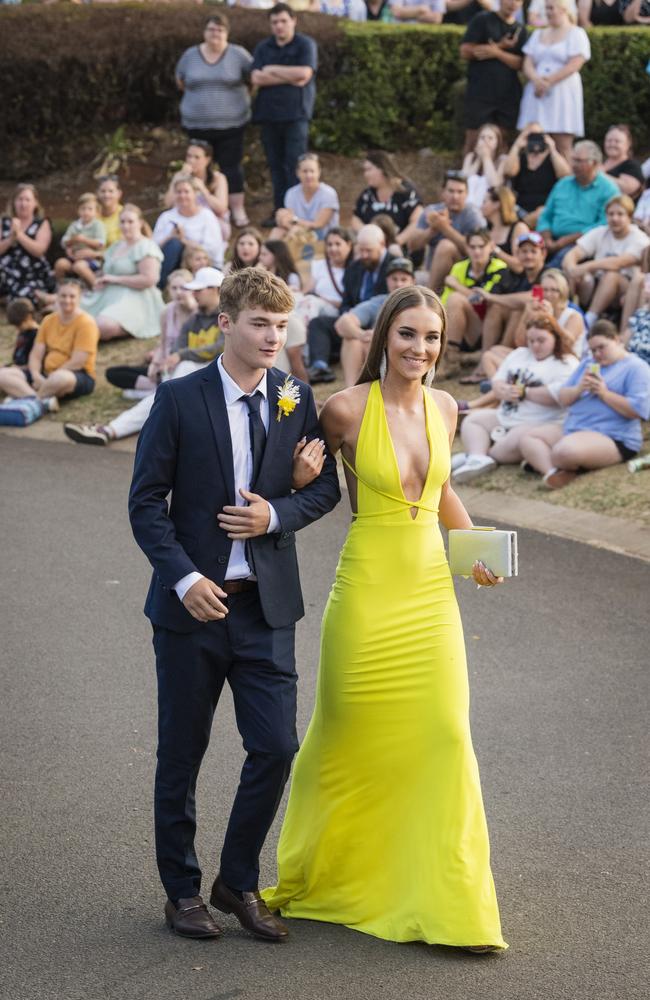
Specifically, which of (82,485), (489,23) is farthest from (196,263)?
(489,23)

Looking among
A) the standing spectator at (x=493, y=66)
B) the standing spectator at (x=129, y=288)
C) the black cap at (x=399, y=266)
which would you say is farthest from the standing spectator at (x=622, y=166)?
the standing spectator at (x=129, y=288)

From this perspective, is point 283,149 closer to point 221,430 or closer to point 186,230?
point 186,230

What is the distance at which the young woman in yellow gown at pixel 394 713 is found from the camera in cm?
502

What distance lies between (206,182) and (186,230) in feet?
4.17

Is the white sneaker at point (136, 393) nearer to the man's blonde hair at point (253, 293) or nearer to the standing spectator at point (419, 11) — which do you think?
the standing spectator at point (419, 11)

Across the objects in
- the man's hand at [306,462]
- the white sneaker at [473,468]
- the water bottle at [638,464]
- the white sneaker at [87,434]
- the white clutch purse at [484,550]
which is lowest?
the white sneaker at [87,434]

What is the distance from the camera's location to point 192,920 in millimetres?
5078

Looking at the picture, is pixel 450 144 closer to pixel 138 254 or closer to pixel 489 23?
pixel 489 23

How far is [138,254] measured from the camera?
16.2 meters

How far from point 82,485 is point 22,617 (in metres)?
3.48

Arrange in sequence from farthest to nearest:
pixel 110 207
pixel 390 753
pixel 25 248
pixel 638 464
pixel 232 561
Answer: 1. pixel 110 207
2. pixel 25 248
3. pixel 638 464
4. pixel 390 753
5. pixel 232 561

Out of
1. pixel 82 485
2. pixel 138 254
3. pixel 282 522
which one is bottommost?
pixel 82 485

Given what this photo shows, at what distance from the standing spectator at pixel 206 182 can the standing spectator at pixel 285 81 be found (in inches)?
22.5

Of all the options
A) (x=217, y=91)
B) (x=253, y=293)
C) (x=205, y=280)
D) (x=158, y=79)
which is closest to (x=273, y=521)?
(x=253, y=293)
